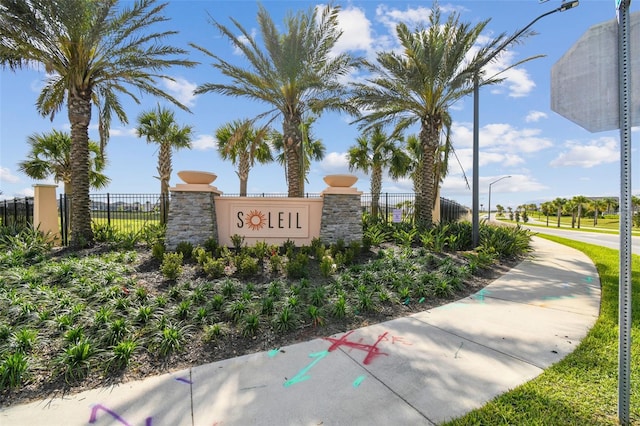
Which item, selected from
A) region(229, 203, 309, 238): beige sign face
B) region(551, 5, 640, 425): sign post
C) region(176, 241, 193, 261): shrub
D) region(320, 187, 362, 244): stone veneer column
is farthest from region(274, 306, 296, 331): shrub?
region(229, 203, 309, 238): beige sign face

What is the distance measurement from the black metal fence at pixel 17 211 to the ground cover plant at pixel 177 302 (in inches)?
92.4

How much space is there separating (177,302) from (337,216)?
5.42 metres

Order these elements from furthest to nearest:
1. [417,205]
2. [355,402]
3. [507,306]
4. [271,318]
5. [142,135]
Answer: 1. [142,135]
2. [417,205]
3. [507,306]
4. [271,318]
5. [355,402]

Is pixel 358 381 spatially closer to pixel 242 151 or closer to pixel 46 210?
pixel 46 210

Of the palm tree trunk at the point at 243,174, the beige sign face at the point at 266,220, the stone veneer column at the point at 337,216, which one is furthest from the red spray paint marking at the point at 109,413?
the palm tree trunk at the point at 243,174

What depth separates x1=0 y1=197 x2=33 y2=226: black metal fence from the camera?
10.5m

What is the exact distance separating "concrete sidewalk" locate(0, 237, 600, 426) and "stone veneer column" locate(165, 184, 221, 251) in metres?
5.95

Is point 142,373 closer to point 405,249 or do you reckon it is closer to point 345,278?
point 345,278

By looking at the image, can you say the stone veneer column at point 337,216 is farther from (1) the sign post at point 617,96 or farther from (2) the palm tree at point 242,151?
(2) the palm tree at point 242,151

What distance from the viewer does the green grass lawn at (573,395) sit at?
2.35 metres

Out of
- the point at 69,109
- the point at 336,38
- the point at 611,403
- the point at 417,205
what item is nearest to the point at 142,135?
the point at 69,109

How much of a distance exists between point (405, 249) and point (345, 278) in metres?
2.97

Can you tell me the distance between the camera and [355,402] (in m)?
2.61

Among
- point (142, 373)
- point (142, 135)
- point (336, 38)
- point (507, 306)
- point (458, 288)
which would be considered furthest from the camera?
point (142, 135)
